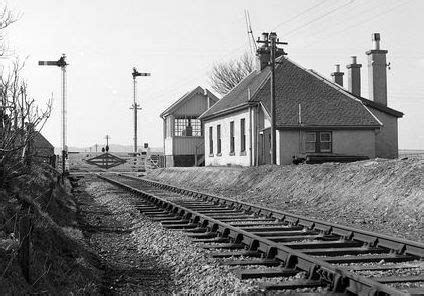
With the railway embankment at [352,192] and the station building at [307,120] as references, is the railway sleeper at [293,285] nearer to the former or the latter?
the railway embankment at [352,192]

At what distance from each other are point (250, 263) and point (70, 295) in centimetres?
262

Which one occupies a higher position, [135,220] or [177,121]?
[177,121]

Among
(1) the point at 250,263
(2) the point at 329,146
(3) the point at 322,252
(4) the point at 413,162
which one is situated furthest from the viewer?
(2) the point at 329,146

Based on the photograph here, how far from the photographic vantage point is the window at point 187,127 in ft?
154

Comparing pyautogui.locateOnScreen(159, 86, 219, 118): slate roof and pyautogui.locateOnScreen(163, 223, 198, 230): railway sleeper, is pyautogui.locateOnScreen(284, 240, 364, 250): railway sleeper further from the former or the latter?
pyautogui.locateOnScreen(159, 86, 219, 118): slate roof

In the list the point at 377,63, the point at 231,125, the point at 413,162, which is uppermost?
the point at 377,63

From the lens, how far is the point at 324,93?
34125 mm

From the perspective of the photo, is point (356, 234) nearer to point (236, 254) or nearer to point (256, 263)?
point (236, 254)

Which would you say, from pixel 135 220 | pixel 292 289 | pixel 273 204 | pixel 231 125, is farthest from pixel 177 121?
pixel 292 289

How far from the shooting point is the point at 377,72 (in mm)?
34688

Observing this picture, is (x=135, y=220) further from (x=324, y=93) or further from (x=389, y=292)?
(x=324, y=93)

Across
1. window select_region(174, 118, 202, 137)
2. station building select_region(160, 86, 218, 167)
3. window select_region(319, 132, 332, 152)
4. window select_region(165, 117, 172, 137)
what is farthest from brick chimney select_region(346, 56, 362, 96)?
window select_region(165, 117, 172, 137)

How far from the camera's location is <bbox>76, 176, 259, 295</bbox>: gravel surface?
6984mm

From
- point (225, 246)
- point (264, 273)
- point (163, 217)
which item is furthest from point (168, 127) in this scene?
point (264, 273)
